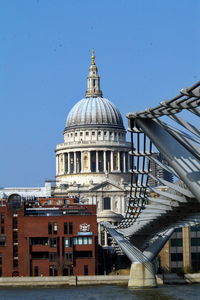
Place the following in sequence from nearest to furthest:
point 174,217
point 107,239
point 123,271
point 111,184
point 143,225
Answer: point 174,217
point 143,225
point 123,271
point 107,239
point 111,184

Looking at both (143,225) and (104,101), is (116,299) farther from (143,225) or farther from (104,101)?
(104,101)

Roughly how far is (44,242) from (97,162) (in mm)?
45992

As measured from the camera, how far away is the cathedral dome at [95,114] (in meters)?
124

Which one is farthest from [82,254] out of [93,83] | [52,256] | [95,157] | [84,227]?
[93,83]

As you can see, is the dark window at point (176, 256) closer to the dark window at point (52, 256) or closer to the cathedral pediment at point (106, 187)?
the dark window at point (52, 256)

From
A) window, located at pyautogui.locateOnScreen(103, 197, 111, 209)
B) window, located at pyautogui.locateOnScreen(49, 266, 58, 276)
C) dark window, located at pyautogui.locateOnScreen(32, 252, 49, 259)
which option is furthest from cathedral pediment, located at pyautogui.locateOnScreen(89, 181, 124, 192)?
window, located at pyautogui.locateOnScreen(49, 266, 58, 276)

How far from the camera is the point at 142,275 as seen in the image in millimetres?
63188

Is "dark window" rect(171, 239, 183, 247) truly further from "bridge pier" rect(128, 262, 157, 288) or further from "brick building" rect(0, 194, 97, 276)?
"bridge pier" rect(128, 262, 157, 288)

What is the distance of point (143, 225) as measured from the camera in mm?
52844

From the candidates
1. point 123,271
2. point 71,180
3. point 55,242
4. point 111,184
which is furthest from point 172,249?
point 71,180

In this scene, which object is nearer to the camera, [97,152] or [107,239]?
[107,239]

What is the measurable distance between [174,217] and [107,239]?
60.3 m

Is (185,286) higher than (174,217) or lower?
lower

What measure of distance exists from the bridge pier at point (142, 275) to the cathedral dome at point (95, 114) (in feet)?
198
